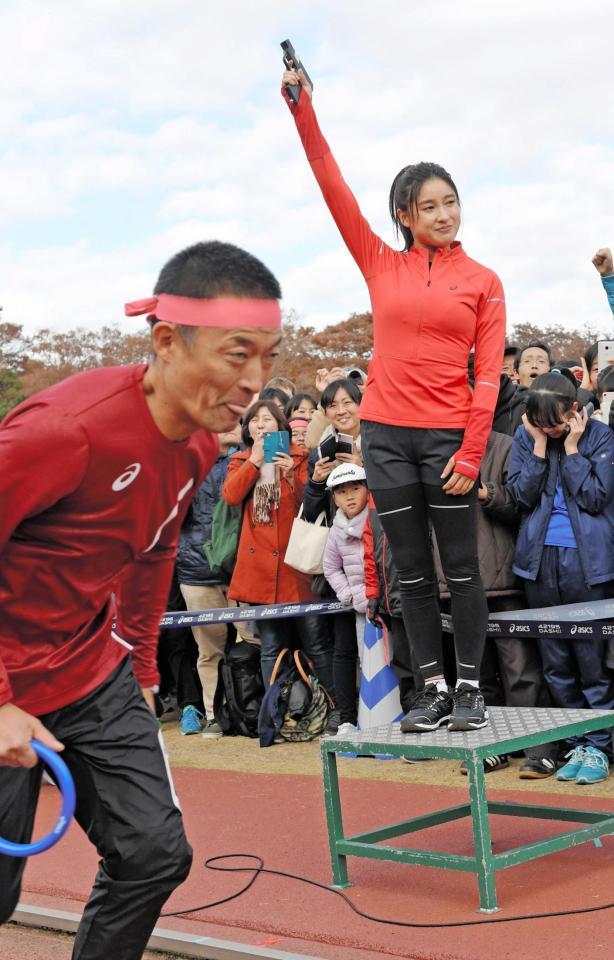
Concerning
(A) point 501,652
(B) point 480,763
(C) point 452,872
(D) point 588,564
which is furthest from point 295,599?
(B) point 480,763

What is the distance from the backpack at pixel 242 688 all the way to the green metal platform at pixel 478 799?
3.83 metres

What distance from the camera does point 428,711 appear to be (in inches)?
227

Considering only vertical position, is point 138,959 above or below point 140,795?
below

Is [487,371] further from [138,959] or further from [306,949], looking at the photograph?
[138,959]

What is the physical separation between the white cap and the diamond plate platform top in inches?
115

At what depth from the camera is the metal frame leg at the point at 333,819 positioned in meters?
5.68

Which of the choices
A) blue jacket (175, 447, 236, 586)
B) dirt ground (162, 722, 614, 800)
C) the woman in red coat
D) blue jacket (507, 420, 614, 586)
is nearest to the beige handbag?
the woman in red coat

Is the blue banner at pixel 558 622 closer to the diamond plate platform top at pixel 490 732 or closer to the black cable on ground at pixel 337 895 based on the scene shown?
the diamond plate platform top at pixel 490 732

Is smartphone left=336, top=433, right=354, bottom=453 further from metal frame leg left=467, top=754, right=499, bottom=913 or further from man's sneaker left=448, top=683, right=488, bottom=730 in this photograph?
metal frame leg left=467, top=754, right=499, bottom=913

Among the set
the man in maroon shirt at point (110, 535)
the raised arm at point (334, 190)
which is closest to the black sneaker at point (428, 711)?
the raised arm at point (334, 190)

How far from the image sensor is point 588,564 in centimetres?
730

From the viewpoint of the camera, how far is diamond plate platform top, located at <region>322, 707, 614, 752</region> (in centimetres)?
531

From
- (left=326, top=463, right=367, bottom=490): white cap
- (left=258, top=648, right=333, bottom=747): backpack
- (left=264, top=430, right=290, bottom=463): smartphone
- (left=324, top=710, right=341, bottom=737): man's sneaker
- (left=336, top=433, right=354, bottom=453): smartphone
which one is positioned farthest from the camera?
(left=264, top=430, right=290, bottom=463): smartphone

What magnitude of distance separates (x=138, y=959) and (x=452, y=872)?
2792 millimetres
